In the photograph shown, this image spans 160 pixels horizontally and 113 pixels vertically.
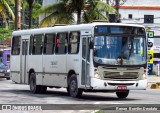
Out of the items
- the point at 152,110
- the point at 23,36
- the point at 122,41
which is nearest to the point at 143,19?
the point at 23,36

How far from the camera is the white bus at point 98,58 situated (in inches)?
918

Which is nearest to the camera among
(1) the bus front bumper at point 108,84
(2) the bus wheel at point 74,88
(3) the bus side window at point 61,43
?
(1) the bus front bumper at point 108,84

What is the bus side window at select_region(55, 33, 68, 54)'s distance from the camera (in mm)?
25708

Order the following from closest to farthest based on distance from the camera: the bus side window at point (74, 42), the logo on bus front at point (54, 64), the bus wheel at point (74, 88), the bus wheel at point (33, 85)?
the bus wheel at point (74, 88) → the bus side window at point (74, 42) → the logo on bus front at point (54, 64) → the bus wheel at point (33, 85)

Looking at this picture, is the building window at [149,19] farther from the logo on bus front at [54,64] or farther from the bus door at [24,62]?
the logo on bus front at [54,64]

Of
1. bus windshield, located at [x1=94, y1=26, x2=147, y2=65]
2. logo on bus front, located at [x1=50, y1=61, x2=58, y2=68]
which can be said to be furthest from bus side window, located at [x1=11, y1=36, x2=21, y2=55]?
bus windshield, located at [x1=94, y1=26, x2=147, y2=65]

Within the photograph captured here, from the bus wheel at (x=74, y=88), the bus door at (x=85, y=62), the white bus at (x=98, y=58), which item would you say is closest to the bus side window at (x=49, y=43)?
the white bus at (x=98, y=58)

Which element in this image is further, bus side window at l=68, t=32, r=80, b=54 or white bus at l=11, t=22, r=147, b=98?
bus side window at l=68, t=32, r=80, b=54

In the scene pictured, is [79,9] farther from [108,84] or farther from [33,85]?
[108,84]

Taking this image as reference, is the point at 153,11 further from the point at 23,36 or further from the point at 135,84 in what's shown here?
the point at 135,84

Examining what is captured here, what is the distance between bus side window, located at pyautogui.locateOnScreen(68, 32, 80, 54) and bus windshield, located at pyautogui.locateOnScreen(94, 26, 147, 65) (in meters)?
1.39

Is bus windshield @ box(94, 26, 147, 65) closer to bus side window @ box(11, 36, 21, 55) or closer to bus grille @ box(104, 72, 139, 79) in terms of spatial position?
bus grille @ box(104, 72, 139, 79)

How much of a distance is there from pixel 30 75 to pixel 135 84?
689 centimetres

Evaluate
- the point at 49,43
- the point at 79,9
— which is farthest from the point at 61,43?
the point at 79,9
